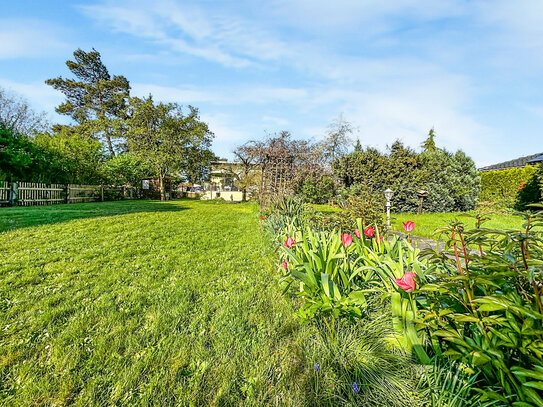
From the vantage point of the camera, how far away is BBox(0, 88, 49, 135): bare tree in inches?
791

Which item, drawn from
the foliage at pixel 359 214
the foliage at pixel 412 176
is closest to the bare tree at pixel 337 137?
the foliage at pixel 412 176

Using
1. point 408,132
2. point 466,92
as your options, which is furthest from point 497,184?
point 466,92

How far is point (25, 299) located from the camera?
2.37 metres

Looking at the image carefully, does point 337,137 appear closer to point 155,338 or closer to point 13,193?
point 155,338

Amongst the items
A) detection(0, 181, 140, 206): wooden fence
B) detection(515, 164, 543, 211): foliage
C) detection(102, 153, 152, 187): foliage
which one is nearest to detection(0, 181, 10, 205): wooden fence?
detection(0, 181, 140, 206): wooden fence

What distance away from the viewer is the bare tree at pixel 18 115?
65.9ft

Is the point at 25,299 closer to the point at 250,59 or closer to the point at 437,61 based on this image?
the point at 250,59

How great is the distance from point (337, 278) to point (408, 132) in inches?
431

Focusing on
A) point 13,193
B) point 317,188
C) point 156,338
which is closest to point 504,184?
point 317,188

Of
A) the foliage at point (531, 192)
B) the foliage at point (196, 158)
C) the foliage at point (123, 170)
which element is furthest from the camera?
the foliage at point (196, 158)

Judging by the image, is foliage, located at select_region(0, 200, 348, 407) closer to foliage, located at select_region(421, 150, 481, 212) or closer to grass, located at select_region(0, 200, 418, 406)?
grass, located at select_region(0, 200, 418, 406)

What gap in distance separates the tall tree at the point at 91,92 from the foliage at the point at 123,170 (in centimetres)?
709

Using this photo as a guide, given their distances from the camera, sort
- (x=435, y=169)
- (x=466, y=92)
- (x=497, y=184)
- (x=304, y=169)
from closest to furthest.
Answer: (x=466, y=92) → (x=304, y=169) → (x=435, y=169) → (x=497, y=184)

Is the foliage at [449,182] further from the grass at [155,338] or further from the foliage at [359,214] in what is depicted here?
the grass at [155,338]
